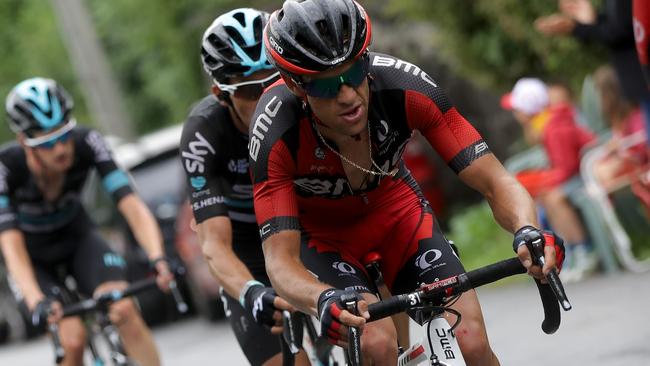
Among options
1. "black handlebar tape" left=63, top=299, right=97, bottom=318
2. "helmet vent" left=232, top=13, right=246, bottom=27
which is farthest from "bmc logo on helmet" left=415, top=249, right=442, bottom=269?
"black handlebar tape" left=63, top=299, right=97, bottom=318

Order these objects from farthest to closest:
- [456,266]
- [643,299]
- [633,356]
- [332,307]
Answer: [643,299], [633,356], [456,266], [332,307]

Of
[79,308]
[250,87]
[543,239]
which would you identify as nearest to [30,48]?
[79,308]

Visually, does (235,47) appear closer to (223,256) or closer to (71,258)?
(223,256)

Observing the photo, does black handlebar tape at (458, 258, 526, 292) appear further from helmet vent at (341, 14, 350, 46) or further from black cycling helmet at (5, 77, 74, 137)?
black cycling helmet at (5, 77, 74, 137)

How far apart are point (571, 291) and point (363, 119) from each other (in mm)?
6948

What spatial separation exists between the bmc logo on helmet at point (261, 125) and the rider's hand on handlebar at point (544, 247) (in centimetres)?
118

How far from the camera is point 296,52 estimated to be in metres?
5.33

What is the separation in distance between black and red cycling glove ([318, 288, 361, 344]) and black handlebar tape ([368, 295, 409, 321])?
0.07 metres

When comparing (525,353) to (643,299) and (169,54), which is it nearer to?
(643,299)

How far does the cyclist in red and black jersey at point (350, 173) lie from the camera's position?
532 cm

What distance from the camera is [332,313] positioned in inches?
194

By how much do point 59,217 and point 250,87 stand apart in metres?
3.34

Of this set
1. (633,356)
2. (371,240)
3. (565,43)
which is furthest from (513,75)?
(371,240)

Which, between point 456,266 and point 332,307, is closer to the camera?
point 332,307
